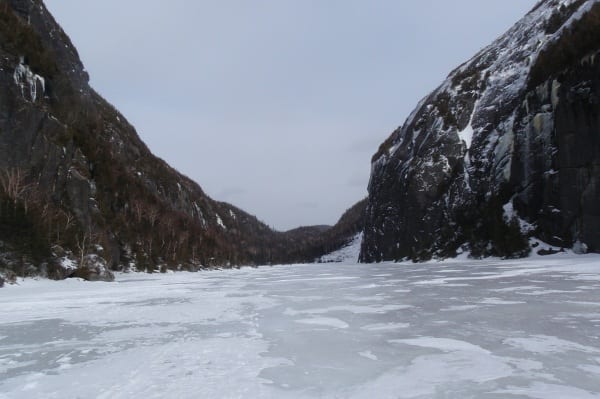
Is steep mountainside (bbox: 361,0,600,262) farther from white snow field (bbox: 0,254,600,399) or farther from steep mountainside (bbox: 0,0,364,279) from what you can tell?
steep mountainside (bbox: 0,0,364,279)

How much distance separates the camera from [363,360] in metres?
6.07

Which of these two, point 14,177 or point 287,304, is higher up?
point 14,177

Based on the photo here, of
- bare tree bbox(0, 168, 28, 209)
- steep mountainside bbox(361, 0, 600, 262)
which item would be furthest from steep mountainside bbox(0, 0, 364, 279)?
steep mountainside bbox(361, 0, 600, 262)

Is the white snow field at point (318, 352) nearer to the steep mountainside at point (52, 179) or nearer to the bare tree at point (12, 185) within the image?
the steep mountainside at point (52, 179)

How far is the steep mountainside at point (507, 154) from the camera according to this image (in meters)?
41.9

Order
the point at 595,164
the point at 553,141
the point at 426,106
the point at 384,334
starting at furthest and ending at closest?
the point at 426,106
the point at 553,141
the point at 595,164
the point at 384,334

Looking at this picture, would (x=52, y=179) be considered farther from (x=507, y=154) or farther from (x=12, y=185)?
(x=507, y=154)

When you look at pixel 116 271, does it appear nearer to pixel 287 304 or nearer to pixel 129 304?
pixel 129 304

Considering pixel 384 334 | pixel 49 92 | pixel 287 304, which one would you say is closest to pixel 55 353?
pixel 384 334

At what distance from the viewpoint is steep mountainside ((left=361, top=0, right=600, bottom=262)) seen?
41.9 meters

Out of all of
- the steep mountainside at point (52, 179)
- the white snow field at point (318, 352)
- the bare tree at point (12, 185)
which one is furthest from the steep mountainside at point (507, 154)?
the bare tree at point (12, 185)

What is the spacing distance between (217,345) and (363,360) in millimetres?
2763

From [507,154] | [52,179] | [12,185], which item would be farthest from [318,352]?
[507,154]

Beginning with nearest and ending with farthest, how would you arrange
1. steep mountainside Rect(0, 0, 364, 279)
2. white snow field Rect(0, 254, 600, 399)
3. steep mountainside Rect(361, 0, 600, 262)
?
white snow field Rect(0, 254, 600, 399) < steep mountainside Rect(0, 0, 364, 279) < steep mountainside Rect(361, 0, 600, 262)
